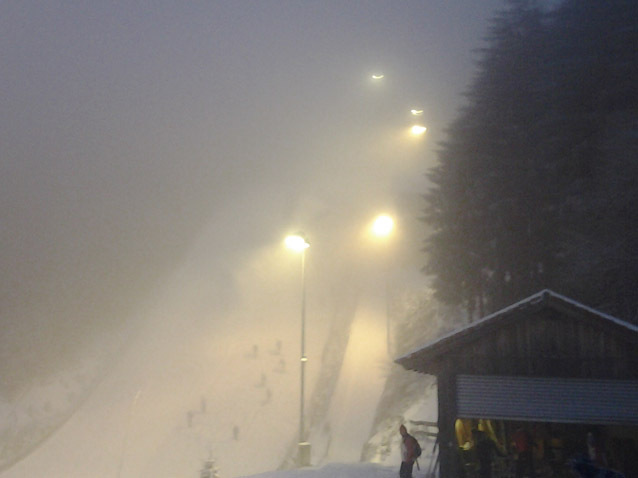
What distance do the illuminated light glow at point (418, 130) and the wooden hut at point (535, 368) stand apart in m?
42.3

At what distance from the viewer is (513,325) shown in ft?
39.1

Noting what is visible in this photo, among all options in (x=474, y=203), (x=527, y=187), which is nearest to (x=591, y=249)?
(x=527, y=187)

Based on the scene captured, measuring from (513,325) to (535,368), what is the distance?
3.23 feet

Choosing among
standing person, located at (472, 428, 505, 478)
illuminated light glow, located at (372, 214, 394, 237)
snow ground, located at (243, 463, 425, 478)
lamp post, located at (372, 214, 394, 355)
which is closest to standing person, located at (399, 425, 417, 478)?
snow ground, located at (243, 463, 425, 478)

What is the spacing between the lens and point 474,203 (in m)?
22.2

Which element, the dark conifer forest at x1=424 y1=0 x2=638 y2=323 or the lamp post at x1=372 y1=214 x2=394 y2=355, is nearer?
the dark conifer forest at x1=424 y1=0 x2=638 y2=323

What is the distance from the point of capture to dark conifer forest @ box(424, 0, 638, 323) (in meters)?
18.3

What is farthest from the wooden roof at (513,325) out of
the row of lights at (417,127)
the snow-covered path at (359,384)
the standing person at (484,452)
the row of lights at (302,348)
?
the row of lights at (417,127)

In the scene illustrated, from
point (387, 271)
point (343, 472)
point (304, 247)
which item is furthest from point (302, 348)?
point (387, 271)

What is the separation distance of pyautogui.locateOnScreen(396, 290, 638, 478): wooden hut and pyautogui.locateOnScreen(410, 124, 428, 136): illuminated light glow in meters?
42.3

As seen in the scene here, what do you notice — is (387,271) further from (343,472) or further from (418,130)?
(343,472)

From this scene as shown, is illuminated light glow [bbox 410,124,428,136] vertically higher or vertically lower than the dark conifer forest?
higher

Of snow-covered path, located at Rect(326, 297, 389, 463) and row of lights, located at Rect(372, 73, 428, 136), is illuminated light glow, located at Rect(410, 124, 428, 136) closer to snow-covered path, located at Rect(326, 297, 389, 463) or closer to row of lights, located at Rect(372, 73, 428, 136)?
row of lights, located at Rect(372, 73, 428, 136)

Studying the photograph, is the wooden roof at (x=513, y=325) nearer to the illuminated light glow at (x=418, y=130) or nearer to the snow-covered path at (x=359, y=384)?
the snow-covered path at (x=359, y=384)
